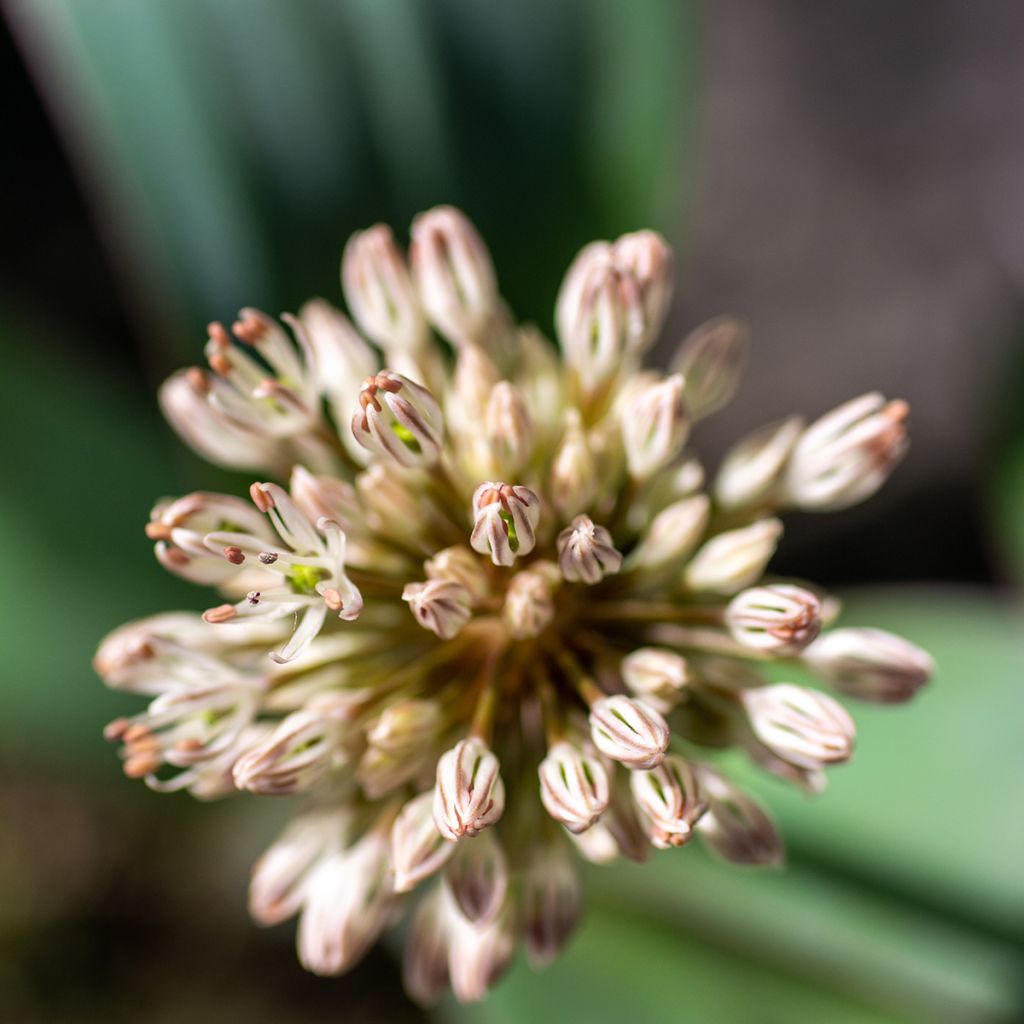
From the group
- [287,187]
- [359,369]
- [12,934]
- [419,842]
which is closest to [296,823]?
[419,842]

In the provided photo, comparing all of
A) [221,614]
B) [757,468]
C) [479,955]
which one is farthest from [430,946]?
[757,468]

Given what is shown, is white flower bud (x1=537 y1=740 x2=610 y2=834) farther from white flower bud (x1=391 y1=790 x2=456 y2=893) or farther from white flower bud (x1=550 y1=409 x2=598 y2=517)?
white flower bud (x1=550 y1=409 x2=598 y2=517)

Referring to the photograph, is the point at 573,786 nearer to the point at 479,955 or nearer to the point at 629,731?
the point at 629,731

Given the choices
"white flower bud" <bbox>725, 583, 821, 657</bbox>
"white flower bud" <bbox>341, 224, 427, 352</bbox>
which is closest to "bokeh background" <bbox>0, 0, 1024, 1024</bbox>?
"white flower bud" <bbox>341, 224, 427, 352</bbox>

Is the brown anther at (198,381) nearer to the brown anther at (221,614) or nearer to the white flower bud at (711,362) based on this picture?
the brown anther at (221,614)

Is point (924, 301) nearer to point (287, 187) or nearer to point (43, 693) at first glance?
point (287, 187)

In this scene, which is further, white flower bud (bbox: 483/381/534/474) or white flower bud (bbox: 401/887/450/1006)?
white flower bud (bbox: 401/887/450/1006)
